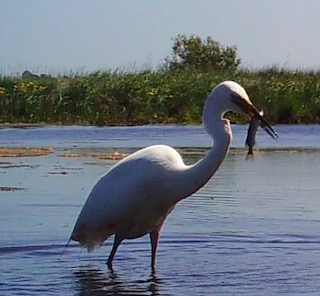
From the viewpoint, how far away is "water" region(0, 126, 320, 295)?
8.65 metres

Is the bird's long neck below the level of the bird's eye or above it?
below

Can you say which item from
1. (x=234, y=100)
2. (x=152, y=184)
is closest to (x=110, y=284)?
(x=152, y=184)

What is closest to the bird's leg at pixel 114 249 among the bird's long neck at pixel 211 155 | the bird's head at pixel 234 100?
the bird's long neck at pixel 211 155

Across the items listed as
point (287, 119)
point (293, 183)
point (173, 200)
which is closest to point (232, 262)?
point (173, 200)

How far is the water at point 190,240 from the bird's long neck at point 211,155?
2.76 ft

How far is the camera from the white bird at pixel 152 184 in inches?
329

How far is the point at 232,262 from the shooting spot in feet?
31.3

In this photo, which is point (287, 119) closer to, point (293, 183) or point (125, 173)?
point (293, 183)

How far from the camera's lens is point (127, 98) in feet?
119

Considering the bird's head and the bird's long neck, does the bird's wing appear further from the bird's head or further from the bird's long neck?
the bird's head

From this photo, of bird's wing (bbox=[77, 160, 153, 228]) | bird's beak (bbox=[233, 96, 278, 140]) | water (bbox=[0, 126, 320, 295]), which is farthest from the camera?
bird's wing (bbox=[77, 160, 153, 228])

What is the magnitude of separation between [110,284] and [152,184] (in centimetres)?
91

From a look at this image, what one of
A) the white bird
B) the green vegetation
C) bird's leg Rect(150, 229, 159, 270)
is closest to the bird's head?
the white bird

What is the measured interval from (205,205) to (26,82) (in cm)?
2547
